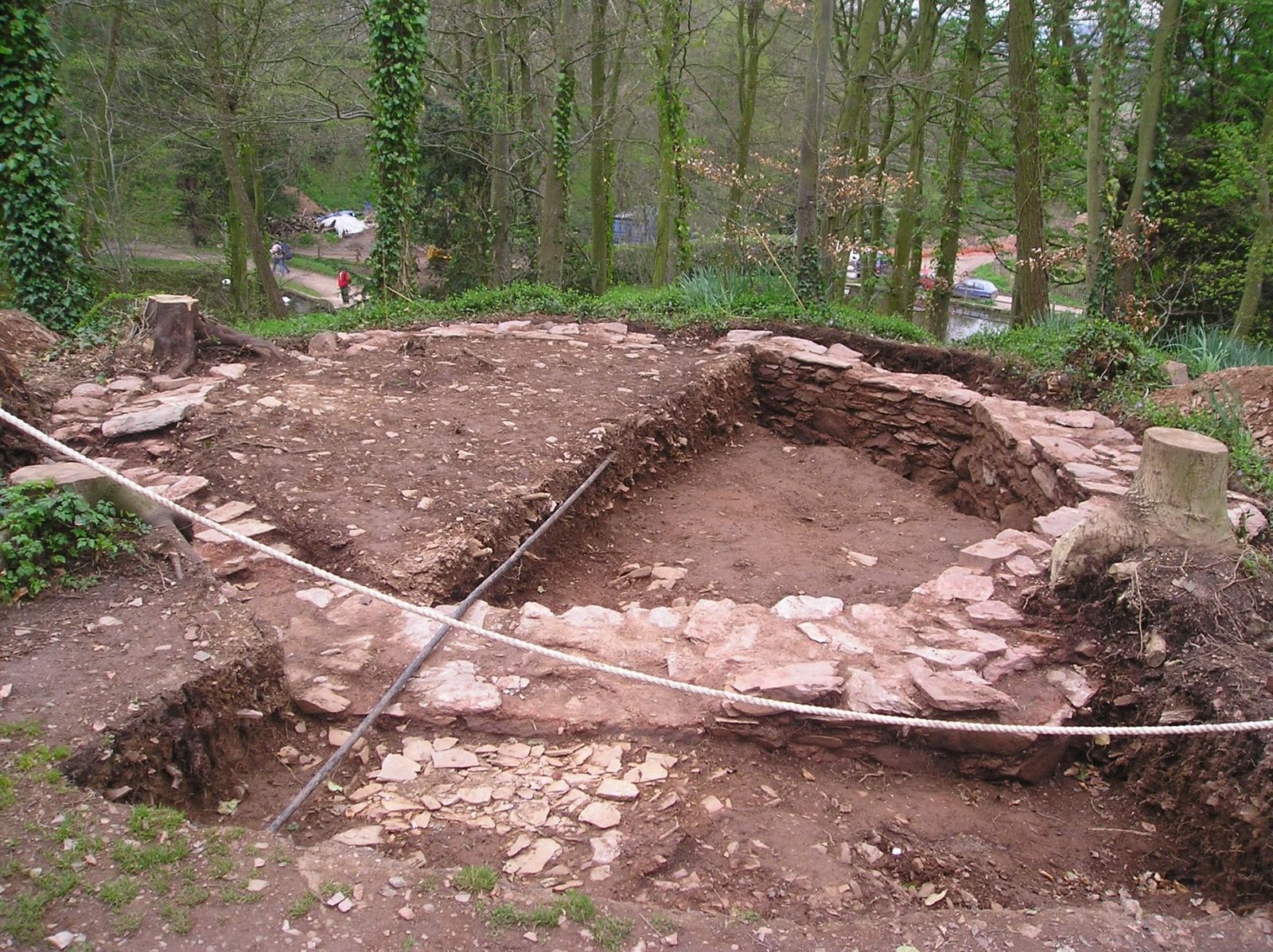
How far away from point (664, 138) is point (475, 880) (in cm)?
1375

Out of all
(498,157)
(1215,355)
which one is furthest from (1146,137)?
(498,157)

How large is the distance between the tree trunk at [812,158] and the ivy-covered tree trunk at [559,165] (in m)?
4.72

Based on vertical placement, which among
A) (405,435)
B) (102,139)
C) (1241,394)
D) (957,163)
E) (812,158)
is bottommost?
(405,435)

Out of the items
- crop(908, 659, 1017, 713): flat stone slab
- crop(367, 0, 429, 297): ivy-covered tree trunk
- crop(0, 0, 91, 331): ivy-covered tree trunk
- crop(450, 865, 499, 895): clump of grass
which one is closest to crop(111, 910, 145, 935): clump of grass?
crop(450, 865, 499, 895): clump of grass

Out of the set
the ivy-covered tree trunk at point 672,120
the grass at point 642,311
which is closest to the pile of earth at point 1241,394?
the grass at point 642,311

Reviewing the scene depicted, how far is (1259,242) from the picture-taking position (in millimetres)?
10727

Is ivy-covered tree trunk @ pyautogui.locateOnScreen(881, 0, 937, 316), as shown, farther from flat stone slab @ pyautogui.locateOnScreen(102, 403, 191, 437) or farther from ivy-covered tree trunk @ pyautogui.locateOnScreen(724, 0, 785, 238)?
flat stone slab @ pyautogui.locateOnScreen(102, 403, 191, 437)

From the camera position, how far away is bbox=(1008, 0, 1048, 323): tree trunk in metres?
10.9

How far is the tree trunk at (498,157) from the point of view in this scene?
13508mm

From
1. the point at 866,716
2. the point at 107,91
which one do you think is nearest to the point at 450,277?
the point at 107,91

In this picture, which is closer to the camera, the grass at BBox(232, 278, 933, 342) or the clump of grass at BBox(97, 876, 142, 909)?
the clump of grass at BBox(97, 876, 142, 909)

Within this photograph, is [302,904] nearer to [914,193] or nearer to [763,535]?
[763,535]

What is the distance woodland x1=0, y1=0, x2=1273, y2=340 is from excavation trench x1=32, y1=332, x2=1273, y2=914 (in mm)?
5484

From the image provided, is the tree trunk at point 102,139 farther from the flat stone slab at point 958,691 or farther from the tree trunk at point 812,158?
the flat stone slab at point 958,691
